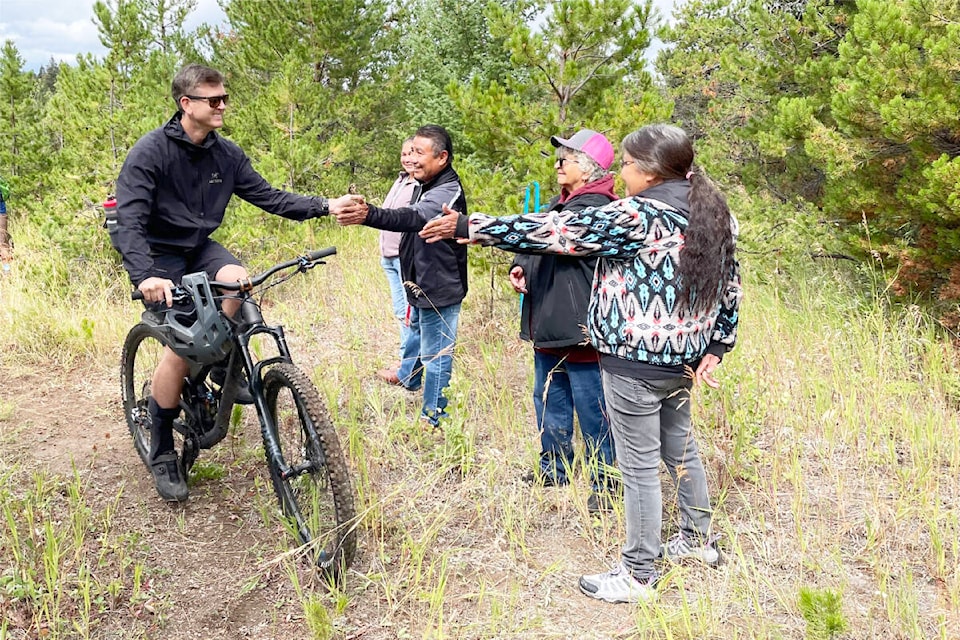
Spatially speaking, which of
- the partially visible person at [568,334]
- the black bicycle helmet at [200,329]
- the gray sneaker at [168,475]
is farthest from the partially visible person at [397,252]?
the black bicycle helmet at [200,329]

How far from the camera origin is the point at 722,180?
8914 mm

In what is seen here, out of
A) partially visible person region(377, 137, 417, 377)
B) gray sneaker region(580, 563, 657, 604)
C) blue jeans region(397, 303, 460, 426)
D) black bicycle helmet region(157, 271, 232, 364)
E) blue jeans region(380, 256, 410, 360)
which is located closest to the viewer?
gray sneaker region(580, 563, 657, 604)

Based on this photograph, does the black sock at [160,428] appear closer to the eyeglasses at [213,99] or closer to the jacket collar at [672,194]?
the eyeglasses at [213,99]

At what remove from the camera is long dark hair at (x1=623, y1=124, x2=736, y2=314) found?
235cm

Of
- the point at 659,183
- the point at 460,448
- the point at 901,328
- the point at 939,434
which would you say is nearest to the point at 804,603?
the point at 659,183

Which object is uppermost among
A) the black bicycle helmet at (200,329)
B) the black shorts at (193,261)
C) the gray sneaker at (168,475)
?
the black shorts at (193,261)

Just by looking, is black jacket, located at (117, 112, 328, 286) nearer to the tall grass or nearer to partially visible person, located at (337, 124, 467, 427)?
partially visible person, located at (337, 124, 467, 427)

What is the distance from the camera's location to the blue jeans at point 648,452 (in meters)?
2.55

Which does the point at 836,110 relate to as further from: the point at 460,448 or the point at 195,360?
the point at 195,360

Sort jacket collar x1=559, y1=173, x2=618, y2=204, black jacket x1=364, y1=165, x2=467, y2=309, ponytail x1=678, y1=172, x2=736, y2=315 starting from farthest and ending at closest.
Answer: black jacket x1=364, y1=165, x2=467, y2=309, jacket collar x1=559, y1=173, x2=618, y2=204, ponytail x1=678, y1=172, x2=736, y2=315

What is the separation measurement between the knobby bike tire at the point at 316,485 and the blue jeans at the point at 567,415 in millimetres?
979

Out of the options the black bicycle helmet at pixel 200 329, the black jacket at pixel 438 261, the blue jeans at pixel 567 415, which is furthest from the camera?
the black jacket at pixel 438 261

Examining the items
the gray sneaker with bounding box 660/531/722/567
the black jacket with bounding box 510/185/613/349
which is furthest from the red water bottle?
the gray sneaker with bounding box 660/531/722/567

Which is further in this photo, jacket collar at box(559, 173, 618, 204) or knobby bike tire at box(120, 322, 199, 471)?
knobby bike tire at box(120, 322, 199, 471)
